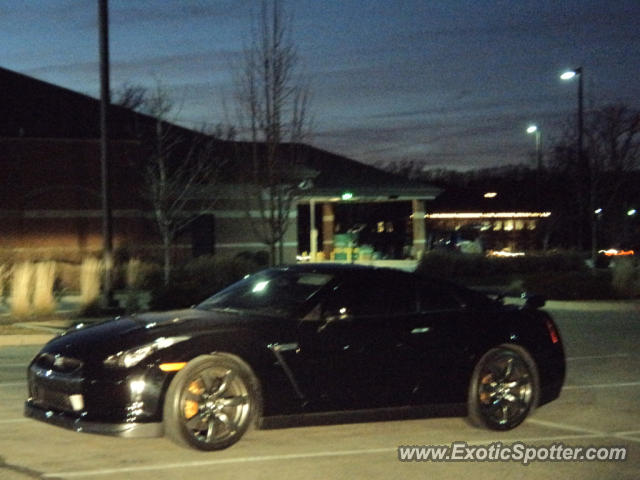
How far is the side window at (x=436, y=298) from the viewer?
8930 millimetres

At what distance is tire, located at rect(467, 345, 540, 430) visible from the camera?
8.80 metres

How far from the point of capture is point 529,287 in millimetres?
25125

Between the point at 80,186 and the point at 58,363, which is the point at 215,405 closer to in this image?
the point at 58,363

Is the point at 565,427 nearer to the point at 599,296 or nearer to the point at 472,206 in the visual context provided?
the point at 599,296

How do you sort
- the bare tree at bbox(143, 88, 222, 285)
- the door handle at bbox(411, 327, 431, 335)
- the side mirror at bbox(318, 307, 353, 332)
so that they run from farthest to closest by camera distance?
1. the bare tree at bbox(143, 88, 222, 285)
2. the door handle at bbox(411, 327, 431, 335)
3. the side mirror at bbox(318, 307, 353, 332)

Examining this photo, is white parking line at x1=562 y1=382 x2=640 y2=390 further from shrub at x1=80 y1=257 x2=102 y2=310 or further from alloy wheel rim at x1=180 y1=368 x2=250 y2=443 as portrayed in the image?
shrub at x1=80 y1=257 x2=102 y2=310

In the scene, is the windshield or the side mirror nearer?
the side mirror

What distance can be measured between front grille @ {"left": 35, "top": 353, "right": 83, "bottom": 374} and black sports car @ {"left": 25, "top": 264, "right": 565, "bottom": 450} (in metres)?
0.01

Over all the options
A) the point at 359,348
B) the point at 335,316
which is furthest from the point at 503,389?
the point at 335,316

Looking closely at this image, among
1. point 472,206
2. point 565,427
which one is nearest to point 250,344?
point 565,427

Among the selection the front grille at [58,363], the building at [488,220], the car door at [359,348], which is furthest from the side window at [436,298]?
the building at [488,220]

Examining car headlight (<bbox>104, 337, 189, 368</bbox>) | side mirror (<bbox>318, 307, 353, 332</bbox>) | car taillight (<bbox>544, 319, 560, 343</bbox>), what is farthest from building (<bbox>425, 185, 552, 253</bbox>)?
car headlight (<bbox>104, 337, 189, 368</bbox>)

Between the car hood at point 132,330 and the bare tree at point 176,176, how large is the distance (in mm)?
17272

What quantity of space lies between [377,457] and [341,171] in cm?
3366
